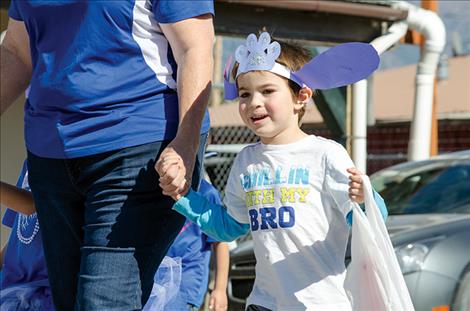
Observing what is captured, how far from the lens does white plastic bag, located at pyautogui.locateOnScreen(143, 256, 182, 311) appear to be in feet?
11.3

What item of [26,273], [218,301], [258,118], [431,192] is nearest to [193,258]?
[218,301]

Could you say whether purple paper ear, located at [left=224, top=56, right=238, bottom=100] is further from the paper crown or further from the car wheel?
the car wheel

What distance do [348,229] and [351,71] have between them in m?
0.52

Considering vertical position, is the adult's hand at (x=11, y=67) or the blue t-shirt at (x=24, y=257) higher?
the adult's hand at (x=11, y=67)

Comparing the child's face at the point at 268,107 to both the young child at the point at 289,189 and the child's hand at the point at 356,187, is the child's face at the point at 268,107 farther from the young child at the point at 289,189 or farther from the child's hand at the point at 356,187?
the child's hand at the point at 356,187

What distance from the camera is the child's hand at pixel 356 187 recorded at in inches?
105

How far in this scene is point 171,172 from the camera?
244 centimetres

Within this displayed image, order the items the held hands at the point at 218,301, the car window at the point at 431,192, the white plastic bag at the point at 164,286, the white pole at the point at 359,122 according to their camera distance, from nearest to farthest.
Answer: the white plastic bag at the point at 164,286 < the held hands at the point at 218,301 < the car window at the point at 431,192 < the white pole at the point at 359,122

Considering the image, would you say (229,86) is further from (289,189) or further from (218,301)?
(218,301)

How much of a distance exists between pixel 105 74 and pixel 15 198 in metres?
0.79

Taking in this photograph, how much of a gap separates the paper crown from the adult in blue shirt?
1.21 feet

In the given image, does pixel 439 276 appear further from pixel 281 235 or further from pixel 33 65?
pixel 33 65

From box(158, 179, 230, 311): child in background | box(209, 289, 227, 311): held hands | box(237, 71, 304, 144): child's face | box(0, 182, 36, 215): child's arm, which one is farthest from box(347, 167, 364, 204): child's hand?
box(209, 289, 227, 311): held hands

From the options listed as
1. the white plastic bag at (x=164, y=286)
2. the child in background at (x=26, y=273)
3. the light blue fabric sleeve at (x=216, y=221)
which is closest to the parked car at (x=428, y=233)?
the white plastic bag at (x=164, y=286)
